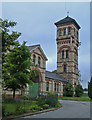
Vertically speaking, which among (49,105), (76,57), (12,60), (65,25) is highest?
(65,25)

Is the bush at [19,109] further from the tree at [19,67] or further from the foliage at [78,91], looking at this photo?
the foliage at [78,91]

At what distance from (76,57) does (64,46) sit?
6.12 m

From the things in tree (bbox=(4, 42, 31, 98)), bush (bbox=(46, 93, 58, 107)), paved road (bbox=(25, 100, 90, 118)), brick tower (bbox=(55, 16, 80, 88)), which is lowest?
paved road (bbox=(25, 100, 90, 118))

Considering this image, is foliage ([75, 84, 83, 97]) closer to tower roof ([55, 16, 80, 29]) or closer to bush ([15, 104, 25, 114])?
tower roof ([55, 16, 80, 29])

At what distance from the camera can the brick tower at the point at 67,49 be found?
171ft

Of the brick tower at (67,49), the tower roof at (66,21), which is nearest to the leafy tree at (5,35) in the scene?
the brick tower at (67,49)

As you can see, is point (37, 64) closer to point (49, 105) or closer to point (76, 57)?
point (49, 105)

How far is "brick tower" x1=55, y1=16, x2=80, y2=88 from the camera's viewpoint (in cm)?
5206

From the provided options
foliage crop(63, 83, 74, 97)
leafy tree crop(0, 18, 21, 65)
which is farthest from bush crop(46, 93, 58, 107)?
foliage crop(63, 83, 74, 97)

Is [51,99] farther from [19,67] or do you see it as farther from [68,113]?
[19,67]

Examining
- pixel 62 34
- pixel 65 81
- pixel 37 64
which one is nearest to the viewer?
pixel 37 64

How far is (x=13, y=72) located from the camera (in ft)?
67.1

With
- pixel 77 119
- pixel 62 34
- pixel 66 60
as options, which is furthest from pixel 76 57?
pixel 77 119

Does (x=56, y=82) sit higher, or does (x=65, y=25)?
(x=65, y=25)
